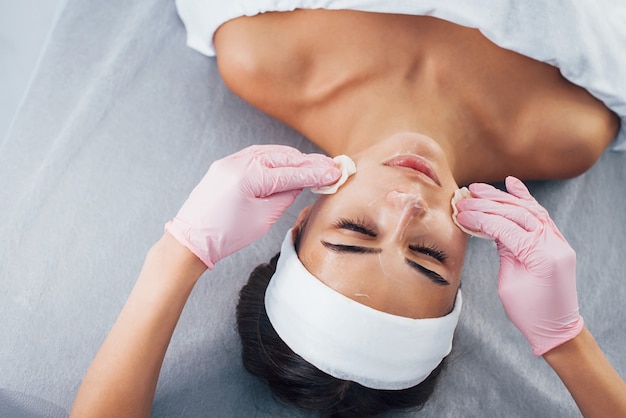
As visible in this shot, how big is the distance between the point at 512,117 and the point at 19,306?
4.24ft

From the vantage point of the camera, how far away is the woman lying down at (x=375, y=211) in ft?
4.29

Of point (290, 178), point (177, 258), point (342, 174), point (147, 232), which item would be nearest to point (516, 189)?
point (342, 174)

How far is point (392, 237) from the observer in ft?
4.33

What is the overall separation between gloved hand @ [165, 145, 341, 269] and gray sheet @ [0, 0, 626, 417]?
0.30 metres

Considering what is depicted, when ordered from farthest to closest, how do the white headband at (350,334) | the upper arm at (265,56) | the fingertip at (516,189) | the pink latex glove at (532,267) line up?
the upper arm at (265,56) < the fingertip at (516,189) < the pink latex glove at (532,267) < the white headband at (350,334)

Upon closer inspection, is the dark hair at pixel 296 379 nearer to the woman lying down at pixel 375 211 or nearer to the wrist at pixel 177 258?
the woman lying down at pixel 375 211

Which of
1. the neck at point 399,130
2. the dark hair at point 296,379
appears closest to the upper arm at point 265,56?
the neck at point 399,130

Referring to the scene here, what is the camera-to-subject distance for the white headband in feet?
4.16

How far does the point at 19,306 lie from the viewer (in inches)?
63.2


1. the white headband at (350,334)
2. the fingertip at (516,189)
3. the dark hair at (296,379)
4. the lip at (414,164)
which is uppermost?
the lip at (414,164)

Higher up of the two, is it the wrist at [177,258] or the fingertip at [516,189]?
the fingertip at [516,189]

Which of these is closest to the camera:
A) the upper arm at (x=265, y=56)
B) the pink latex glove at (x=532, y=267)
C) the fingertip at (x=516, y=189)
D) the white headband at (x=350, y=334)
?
the white headband at (x=350, y=334)

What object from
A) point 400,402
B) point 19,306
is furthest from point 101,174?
point 400,402

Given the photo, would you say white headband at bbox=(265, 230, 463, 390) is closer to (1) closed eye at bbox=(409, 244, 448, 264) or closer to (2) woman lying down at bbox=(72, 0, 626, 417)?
(2) woman lying down at bbox=(72, 0, 626, 417)
